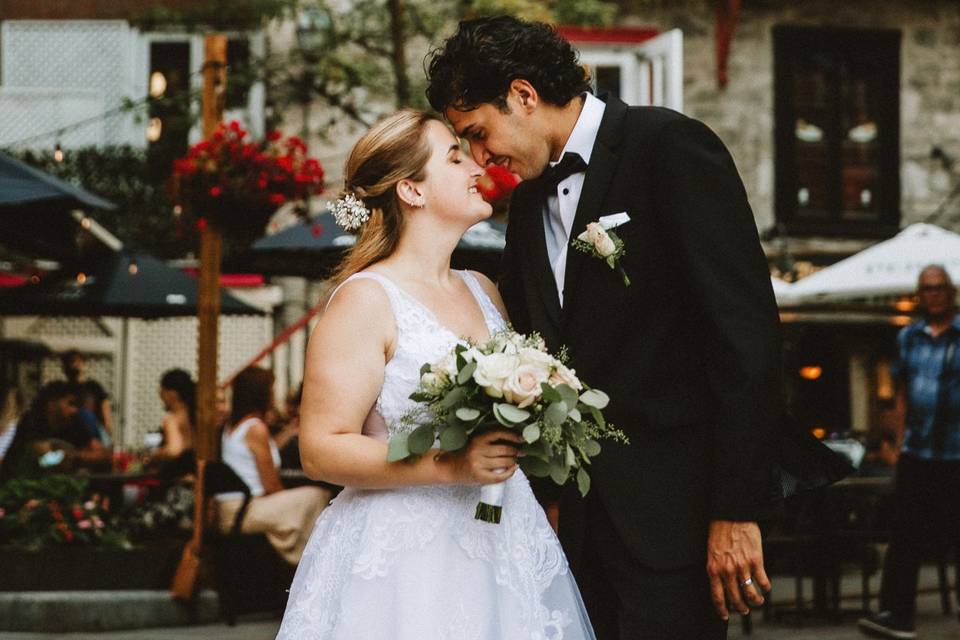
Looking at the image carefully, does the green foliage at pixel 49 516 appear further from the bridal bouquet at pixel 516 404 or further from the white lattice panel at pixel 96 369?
the white lattice panel at pixel 96 369

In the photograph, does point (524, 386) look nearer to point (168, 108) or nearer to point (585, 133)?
point (585, 133)

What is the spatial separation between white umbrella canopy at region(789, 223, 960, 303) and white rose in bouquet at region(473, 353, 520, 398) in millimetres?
8379

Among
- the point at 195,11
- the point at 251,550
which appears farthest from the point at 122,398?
the point at 251,550

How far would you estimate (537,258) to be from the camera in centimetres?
352

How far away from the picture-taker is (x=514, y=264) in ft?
12.3

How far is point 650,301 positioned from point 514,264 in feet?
1.82

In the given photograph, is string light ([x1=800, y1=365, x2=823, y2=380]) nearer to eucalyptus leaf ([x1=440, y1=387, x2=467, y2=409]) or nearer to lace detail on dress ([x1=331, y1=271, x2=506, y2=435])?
lace detail on dress ([x1=331, y1=271, x2=506, y2=435])

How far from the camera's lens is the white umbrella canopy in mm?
10805

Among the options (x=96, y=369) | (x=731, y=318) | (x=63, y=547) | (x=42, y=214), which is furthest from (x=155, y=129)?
(x=731, y=318)

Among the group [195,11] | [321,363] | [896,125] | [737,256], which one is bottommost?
[321,363]

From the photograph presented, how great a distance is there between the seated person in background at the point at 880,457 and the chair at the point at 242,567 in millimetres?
3950

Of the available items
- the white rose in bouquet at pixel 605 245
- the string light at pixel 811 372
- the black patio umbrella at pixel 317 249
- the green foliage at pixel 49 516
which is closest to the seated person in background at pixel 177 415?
the black patio umbrella at pixel 317 249

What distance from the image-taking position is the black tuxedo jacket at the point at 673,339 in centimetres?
313

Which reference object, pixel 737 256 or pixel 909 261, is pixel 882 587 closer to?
pixel 909 261
